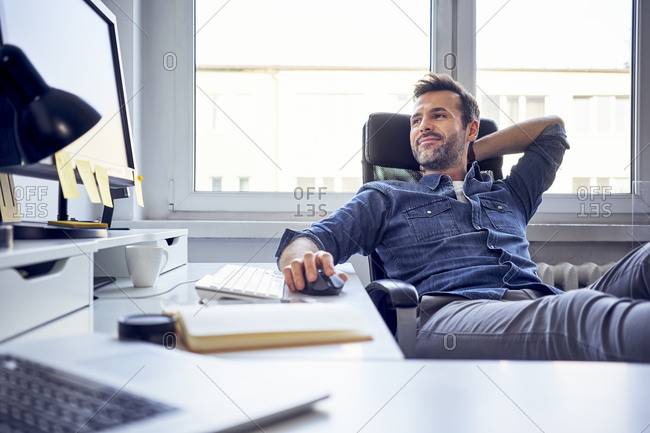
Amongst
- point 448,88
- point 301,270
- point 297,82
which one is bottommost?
point 301,270

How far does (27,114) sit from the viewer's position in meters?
0.68

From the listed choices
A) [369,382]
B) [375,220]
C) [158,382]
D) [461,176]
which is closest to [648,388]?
[369,382]

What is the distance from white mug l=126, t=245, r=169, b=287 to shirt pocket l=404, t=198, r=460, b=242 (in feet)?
2.29

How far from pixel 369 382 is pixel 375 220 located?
3.10 ft

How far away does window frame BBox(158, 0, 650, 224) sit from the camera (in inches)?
72.8

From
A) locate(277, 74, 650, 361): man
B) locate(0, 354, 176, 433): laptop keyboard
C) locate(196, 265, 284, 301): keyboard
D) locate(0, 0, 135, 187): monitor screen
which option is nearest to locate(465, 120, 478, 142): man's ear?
locate(277, 74, 650, 361): man

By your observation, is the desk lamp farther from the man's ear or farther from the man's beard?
the man's ear

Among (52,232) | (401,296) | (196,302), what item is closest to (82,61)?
(52,232)

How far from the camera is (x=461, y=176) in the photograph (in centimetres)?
159

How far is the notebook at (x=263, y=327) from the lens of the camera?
1.65 feet

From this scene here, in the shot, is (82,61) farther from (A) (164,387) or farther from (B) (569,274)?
(B) (569,274)

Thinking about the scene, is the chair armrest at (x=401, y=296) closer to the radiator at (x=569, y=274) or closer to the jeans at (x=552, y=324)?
the jeans at (x=552, y=324)

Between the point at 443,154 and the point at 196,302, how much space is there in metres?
1.01

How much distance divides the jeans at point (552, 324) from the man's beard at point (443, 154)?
52 cm
